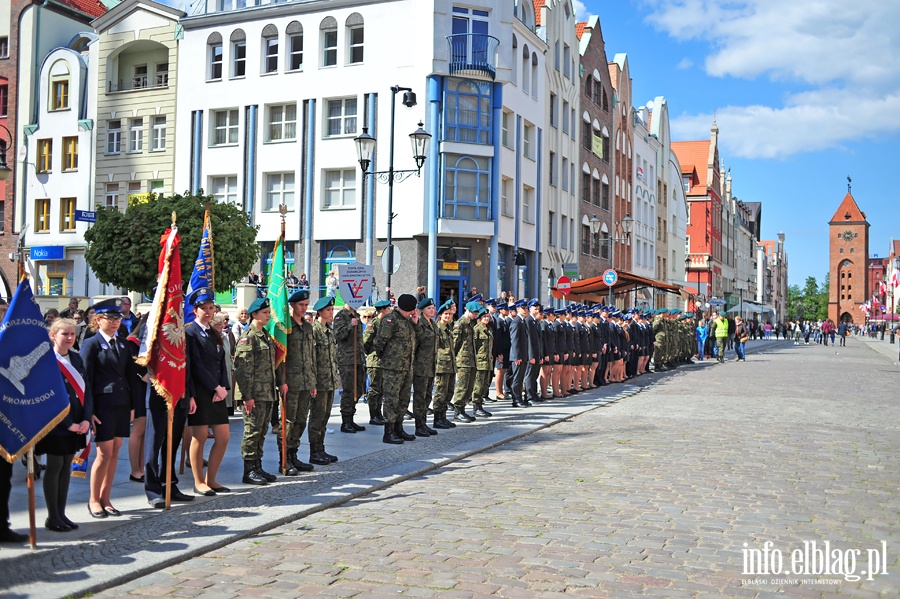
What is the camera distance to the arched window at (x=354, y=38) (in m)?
36.8

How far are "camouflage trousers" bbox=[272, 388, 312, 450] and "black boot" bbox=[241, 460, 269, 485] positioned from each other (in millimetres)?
733

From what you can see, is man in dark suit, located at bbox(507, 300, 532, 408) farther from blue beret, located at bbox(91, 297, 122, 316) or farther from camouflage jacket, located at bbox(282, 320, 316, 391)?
blue beret, located at bbox(91, 297, 122, 316)

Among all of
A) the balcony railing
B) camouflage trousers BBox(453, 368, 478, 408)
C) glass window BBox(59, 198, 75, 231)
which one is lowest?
camouflage trousers BBox(453, 368, 478, 408)

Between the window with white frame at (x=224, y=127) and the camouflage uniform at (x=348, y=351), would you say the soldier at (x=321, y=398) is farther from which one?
the window with white frame at (x=224, y=127)

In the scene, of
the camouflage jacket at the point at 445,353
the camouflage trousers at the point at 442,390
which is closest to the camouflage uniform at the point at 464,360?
the camouflage jacket at the point at 445,353

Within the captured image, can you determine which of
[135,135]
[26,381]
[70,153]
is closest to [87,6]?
[70,153]

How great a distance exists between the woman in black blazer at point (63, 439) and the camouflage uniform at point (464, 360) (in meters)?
8.42

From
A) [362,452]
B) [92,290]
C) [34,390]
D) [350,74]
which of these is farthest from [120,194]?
[34,390]

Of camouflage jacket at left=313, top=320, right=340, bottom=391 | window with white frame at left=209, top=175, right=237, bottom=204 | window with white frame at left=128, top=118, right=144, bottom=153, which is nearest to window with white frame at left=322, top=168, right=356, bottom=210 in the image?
window with white frame at left=209, top=175, right=237, bottom=204

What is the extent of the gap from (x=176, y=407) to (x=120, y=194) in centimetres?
3521

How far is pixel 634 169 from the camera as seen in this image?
61750 mm

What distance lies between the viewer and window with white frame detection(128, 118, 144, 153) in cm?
4109

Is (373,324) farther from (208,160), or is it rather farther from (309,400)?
(208,160)

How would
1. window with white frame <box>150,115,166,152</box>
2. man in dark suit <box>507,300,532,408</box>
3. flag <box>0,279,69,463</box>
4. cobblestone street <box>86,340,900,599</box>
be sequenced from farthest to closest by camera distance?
window with white frame <box>150,115,166,152</box> < man in dark suit <box>507,300,532,408</box> < flag <box>0,279,69,463</box> < cobblestone street <box>86,340,900,599</box>
